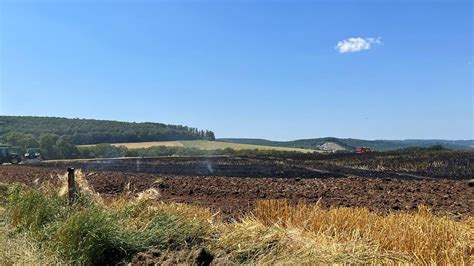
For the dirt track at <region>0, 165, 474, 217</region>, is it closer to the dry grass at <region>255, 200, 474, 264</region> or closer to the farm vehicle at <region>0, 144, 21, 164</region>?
the dry grass at <region>255, 200, 474, 264</region>

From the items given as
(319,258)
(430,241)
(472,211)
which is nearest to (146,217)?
(319,258)

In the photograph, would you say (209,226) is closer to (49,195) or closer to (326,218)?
(326,218)

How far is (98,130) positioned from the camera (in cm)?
9306

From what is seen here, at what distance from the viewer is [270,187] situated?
17.3 metres

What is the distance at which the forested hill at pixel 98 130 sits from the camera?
88625mm

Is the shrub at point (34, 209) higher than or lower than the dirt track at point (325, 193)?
higher

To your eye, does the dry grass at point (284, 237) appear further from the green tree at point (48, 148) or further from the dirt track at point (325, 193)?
the green tree at point (48, 148)

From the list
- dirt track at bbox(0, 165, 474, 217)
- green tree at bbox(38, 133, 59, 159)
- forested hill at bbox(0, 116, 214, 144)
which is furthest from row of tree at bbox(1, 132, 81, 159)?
dirt track at bbox(0, 165, 474, 217)

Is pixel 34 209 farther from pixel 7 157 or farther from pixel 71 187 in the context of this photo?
pixel 7 157

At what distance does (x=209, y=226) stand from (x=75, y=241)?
1739 mm

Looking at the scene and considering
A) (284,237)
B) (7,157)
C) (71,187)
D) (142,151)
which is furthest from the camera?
(142,151)

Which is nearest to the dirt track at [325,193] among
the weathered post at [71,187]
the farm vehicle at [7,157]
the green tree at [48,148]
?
the weathered post at [71,187]

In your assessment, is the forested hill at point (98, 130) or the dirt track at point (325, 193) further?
the forested hill at point (98, 130)

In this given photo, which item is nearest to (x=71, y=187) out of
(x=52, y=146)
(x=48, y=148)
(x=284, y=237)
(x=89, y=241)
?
→ (x=89, y=241)
